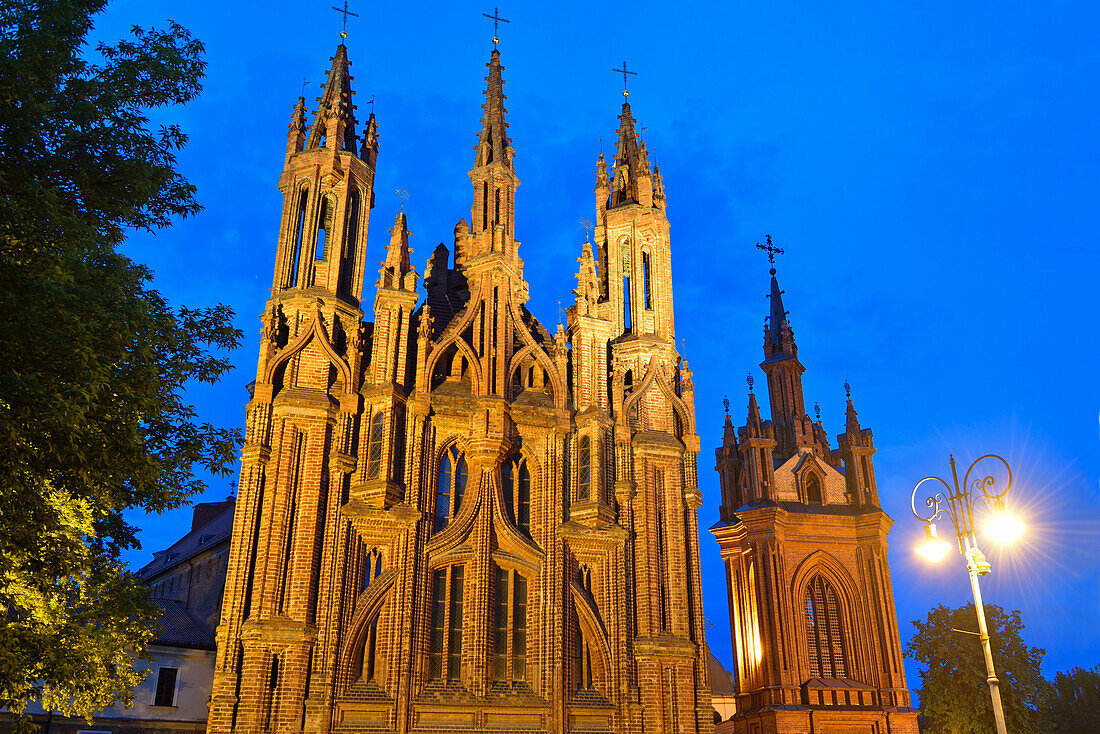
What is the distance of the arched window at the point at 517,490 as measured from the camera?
31.2 meters

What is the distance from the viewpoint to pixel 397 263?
3175 centimetres

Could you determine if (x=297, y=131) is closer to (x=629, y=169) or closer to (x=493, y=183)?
(x=493, y=183)

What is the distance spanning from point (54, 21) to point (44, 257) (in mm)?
4476

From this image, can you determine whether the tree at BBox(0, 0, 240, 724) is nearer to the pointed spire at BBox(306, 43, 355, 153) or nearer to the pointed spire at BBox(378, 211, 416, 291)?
the pointed spire at BBox(378, 211, 416, 291)

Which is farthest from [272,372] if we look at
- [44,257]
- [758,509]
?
[758,509]

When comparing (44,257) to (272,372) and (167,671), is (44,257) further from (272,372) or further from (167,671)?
(167,671)

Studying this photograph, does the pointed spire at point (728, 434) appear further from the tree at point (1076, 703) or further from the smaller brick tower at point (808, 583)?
the tree at point (1076, 703)

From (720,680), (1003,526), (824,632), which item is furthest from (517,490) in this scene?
(720,680)

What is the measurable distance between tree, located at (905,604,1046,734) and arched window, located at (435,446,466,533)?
87.0ft

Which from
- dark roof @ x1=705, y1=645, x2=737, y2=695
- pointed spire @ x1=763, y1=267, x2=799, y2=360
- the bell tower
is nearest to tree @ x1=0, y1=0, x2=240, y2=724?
the bell tower

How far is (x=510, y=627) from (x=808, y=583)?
20745 mm

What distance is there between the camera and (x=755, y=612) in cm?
4369

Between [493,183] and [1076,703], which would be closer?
[493,183]

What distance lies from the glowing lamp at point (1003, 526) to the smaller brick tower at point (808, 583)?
82.8ft
